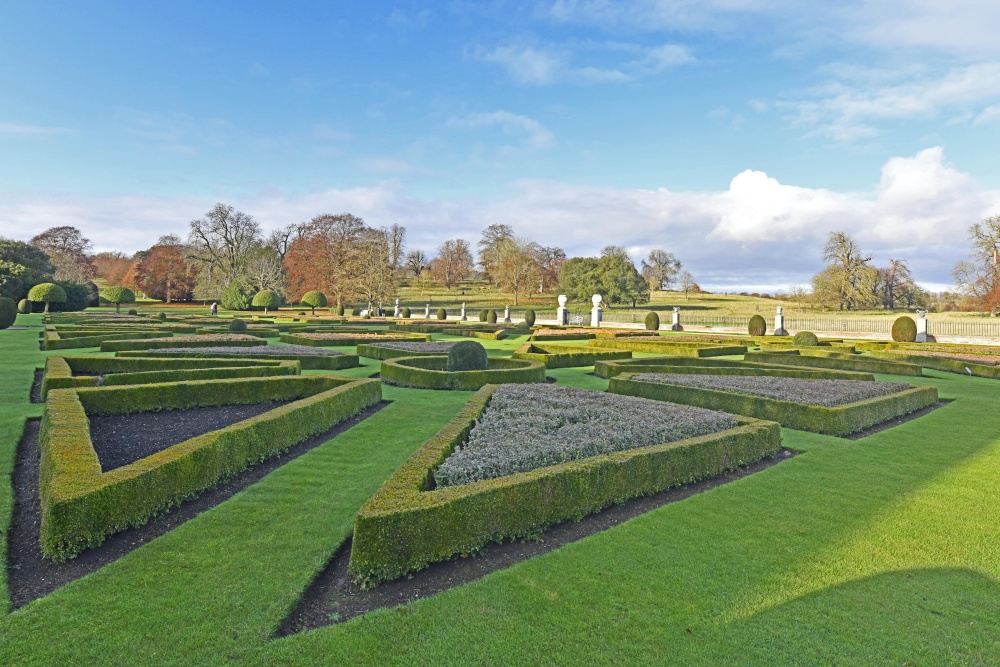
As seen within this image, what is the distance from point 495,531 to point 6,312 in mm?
30292

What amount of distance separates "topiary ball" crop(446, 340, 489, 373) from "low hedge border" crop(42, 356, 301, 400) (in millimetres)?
3440

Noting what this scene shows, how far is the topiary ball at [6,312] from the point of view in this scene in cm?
2483

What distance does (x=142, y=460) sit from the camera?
5.17 metres

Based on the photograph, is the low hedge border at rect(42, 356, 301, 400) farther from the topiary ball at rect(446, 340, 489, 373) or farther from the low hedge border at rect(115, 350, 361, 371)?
the topiary ball at rect(446, 340, 489, 373)

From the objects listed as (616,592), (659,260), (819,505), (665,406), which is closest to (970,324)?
(665,406)

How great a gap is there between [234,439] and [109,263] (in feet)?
379

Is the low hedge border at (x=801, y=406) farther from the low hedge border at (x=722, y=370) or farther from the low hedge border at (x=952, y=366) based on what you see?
the low hedge border at (x=952, y=366)

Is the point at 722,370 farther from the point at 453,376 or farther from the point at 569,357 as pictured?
the point at 453,376

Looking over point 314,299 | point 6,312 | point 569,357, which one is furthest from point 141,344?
point 314,299

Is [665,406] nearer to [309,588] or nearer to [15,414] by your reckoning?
[309,588]

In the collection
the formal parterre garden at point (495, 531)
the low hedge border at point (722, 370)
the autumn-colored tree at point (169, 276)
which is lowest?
the formal parterre garden at point (495, 531)

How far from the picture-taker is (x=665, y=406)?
28.9 feet

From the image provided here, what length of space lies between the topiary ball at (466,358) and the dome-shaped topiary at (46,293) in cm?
4076

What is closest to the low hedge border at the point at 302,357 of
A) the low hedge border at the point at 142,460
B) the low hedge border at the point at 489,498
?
the low hedge border at the point at 142,460
